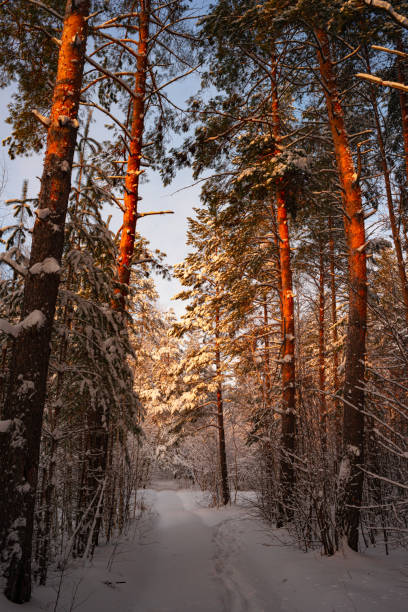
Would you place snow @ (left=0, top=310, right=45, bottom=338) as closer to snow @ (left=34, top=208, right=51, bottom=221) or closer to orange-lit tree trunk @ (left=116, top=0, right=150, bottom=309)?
snow @ (left=34, top=208, right=51, bottom=221)

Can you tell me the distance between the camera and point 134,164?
7.47 metres

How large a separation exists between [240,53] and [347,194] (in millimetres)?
3995

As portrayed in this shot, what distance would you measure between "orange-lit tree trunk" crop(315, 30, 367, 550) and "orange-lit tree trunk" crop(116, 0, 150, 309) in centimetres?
382

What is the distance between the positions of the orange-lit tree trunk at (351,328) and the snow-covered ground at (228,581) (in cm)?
69

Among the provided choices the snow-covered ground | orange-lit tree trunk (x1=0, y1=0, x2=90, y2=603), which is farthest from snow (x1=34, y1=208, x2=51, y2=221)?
the snow-covered ground

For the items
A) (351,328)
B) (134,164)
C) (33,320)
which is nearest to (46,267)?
(33,320)

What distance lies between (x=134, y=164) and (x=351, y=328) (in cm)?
574

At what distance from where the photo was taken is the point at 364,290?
5.87 m

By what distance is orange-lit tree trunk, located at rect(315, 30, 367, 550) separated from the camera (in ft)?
16.9

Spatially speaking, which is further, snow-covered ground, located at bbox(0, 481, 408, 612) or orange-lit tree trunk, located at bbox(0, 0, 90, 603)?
snow-covered ground, located at bbox(0, 481, 408, 612)

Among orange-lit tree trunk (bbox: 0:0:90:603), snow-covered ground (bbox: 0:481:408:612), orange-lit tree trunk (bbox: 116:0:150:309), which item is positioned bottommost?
snow-covered ground (bbox: 0:481:408:612)

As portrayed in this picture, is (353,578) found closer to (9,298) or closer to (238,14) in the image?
(9,298)

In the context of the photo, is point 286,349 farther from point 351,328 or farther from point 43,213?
point 43,213

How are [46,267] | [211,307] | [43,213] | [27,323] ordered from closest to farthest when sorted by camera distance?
[27,323], [46,267], [43,213], [211,307]
